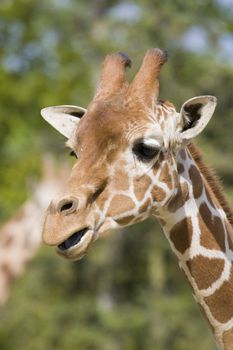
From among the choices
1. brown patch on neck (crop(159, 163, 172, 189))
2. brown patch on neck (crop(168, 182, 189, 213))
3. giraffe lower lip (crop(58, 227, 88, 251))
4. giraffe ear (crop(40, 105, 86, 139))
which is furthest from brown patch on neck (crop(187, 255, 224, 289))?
giraffe ear (crop(40, 105, 86, 139))

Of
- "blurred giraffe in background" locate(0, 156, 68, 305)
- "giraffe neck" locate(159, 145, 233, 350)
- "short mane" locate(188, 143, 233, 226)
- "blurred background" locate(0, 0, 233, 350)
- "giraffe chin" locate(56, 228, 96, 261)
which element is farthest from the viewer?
"blurred background" locate(0, 0, 233, 350)

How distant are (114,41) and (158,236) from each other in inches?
216

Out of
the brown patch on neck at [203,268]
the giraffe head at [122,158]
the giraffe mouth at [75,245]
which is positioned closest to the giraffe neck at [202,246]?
the brown patch on neck at [203,268]

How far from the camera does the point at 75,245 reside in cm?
505

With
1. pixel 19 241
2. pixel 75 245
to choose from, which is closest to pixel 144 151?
pixel 75 245

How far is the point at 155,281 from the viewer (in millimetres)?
25062

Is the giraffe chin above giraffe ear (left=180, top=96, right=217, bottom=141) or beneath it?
beneath

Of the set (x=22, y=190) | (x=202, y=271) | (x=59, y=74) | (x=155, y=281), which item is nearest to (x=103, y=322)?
(x=155, y=281)

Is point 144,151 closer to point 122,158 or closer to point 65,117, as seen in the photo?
point 122,158

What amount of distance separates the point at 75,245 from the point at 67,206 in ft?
0.67

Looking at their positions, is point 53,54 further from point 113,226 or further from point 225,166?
point 113,226

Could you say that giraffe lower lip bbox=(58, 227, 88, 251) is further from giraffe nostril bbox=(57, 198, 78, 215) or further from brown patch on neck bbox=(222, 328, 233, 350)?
brown patch on neck bbox=(222, 328, 233, 350)

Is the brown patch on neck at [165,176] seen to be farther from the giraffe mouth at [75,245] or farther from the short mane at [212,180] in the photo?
the giraffe mouth at [75,245]

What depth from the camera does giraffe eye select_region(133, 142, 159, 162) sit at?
5.36 m
